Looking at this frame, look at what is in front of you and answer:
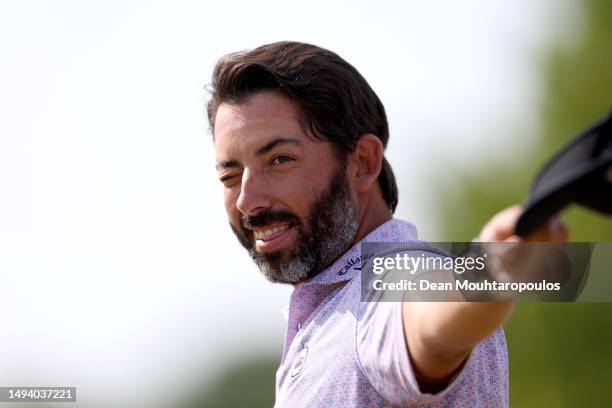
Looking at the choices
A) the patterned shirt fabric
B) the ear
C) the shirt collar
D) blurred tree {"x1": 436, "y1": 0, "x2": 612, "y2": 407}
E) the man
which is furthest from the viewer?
blurred tree {"x1": 436, "y1": 0, "x2": 612, "y2": 407}

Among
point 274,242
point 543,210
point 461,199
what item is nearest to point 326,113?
point 274,242

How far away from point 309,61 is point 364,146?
1.23ft

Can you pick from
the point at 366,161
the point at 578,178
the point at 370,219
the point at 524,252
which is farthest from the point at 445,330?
the point at 366,161

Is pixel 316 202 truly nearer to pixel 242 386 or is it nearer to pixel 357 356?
pixel 357 356

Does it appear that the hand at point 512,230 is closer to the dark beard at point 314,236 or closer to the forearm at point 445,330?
the forearm at point 445,330

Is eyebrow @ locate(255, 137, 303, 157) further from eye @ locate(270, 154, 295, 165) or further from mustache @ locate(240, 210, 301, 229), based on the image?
mustache @ locate(240, 210, 301, 229)

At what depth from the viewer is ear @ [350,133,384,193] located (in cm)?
397

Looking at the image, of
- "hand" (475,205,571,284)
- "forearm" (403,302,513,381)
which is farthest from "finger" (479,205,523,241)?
"forearm" (403,302,513,381)

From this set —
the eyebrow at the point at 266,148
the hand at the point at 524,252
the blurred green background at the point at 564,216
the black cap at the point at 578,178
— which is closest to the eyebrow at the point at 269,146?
the eyebrow at the point at 266,148

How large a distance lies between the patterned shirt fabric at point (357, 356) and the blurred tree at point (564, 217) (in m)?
6.41

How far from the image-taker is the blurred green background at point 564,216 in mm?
10336

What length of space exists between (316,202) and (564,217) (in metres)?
6.86

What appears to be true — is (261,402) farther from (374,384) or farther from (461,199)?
(374,384)
